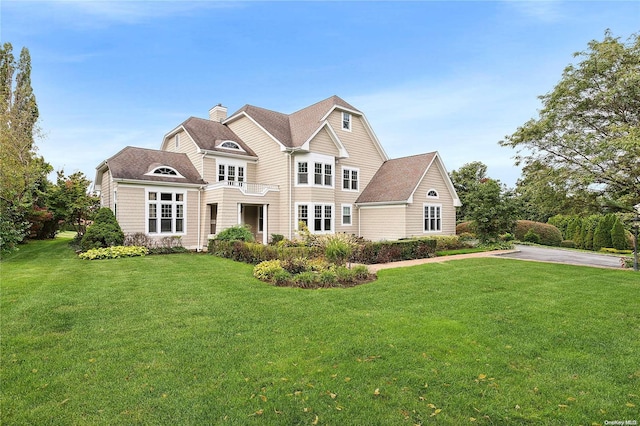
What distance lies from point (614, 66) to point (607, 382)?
48.7ft

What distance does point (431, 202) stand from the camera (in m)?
22.3

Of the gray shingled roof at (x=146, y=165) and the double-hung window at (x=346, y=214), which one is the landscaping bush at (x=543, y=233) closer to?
the double-hung window at (x=346, y=214)

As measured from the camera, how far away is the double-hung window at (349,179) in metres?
23.5

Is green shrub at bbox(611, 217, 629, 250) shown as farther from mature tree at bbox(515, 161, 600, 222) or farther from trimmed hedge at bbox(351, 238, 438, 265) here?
trimmed hedge at bbox(351, 238, 438, 265)

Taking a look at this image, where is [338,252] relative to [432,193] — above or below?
below

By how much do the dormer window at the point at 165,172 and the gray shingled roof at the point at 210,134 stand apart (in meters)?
2.12

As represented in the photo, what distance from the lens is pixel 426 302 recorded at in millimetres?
7934

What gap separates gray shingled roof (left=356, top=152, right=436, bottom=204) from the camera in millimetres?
21422

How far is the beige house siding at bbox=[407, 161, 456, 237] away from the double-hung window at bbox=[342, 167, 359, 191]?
184 inches

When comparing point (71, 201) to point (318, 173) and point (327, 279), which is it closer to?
point (318, 173)

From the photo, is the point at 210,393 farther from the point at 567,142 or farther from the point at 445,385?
the point at 567,142

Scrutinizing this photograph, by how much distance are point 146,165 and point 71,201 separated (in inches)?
492

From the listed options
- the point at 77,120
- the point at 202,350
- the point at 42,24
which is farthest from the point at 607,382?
the point at 77,120

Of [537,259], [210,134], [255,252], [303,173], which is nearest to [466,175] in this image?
[537,259]
